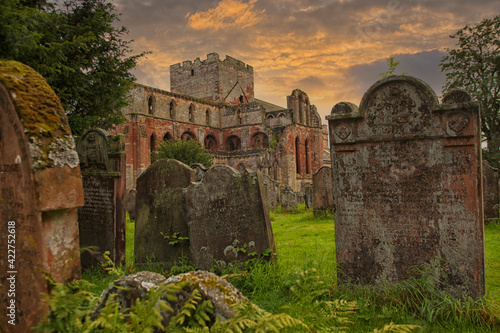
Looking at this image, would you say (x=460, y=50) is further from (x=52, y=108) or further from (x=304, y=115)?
(x=52, y=108)

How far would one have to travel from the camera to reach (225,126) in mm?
38969

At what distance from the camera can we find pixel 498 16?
22.3 metres

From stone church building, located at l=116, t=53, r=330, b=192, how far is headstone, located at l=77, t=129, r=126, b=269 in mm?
20509

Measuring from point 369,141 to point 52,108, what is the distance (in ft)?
10.8

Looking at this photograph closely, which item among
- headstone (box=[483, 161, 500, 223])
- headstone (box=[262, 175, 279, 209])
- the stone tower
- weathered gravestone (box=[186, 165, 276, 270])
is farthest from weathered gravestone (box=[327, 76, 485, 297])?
the stone tower

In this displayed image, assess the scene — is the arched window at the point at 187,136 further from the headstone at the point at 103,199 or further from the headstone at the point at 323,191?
the headstone at the point at 103,199

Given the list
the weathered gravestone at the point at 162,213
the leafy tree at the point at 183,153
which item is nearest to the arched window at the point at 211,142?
the leafy tree at the point at 183,153

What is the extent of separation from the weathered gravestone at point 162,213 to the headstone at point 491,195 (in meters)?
8.47

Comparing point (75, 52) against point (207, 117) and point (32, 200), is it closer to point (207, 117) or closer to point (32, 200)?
point (32, 200)

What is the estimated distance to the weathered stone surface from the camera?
2.17 metres

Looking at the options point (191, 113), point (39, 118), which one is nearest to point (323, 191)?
point (39, 118)

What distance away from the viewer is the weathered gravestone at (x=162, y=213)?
224 inches

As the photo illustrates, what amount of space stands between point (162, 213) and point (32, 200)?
3.62 meters

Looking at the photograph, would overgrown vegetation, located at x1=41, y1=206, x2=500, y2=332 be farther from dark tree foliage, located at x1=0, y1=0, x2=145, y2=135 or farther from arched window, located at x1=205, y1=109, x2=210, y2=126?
arched window, located at x1=205, y1=109, x2=210, y2=126
